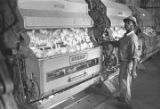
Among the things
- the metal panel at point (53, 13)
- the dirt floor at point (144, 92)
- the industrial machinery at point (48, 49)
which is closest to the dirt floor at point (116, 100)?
the dirt floor at point (144, 92)

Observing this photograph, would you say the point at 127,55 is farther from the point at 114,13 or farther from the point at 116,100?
the point at 114,13

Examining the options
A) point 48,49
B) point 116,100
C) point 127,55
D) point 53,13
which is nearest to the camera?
point 48,49

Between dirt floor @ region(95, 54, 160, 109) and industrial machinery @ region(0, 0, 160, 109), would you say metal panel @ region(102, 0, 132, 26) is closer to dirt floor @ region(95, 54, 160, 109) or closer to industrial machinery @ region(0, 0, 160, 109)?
industrial machinery @ region(0, 0, 160, 109)

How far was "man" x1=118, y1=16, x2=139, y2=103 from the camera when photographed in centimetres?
236

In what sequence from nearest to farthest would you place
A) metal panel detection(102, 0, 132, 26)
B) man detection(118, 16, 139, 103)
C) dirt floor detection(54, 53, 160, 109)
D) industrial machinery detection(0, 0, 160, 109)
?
industrial machinery detection(0, 0, 160, 109), man detection(118, 16, 139, 103), dirt floor detection(54, 53, 160, 109), metal panel detection(102, 0, 132, 26)

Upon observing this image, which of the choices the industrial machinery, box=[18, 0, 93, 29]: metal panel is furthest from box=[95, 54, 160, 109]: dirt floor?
box=[18, 0, 93, 29]: metal panel

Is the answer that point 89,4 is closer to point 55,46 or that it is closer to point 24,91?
point 55,46

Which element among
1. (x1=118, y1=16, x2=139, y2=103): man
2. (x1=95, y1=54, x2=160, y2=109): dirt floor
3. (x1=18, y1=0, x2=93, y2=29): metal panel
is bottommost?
(x1=95, y1=54, x2=160, y2=109): dirt floor

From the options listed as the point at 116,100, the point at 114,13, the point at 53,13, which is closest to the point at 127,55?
the point at 116,100

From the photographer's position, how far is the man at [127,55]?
2359 millimetres

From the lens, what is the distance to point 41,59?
1669 millimetres

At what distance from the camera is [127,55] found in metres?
2.41

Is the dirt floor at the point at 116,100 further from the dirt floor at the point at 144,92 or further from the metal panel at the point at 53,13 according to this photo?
the metal panel at the point at 53,13

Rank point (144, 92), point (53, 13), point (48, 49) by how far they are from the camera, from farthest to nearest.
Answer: point (144, 92) < point (53, 13) < point (48, 49)
